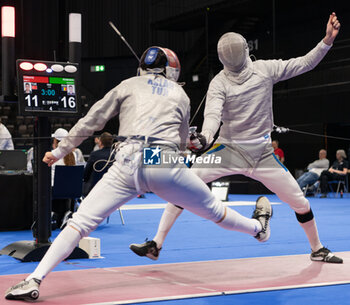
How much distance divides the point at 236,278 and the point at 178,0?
15782 millimetres

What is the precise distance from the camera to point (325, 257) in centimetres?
432

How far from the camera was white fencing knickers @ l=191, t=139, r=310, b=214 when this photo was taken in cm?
407

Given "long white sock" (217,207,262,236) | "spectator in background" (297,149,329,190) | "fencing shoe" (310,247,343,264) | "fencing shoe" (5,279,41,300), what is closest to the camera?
"fencing shoe" (5,279,41,300)

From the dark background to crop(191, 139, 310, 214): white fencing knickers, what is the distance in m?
7.39

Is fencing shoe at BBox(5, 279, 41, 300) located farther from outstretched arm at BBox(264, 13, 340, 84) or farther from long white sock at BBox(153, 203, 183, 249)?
outstretched arm at BBox(264, 13, 340, 84)

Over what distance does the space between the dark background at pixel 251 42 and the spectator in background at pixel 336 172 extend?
3.47 feet

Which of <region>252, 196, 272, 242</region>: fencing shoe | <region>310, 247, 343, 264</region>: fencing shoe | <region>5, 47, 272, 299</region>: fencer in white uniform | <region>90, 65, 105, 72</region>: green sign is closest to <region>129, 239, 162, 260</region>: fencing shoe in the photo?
<region>252, 196, 272, 242</region>: fencing shoe

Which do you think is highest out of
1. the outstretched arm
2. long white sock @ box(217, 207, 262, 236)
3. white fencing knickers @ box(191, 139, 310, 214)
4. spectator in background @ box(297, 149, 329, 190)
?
the outstretched arm

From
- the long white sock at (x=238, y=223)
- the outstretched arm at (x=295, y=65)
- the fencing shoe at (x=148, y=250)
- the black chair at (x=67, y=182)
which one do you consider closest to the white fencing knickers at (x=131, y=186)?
the long white sock at (x=238, y=223)

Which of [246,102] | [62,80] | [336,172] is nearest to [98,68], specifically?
[336,172]

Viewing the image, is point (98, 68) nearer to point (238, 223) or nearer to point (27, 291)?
point (238, 223)

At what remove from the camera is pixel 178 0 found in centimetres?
1853

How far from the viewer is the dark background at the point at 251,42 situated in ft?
46.8

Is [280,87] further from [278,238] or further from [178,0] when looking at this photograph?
[278,238]
